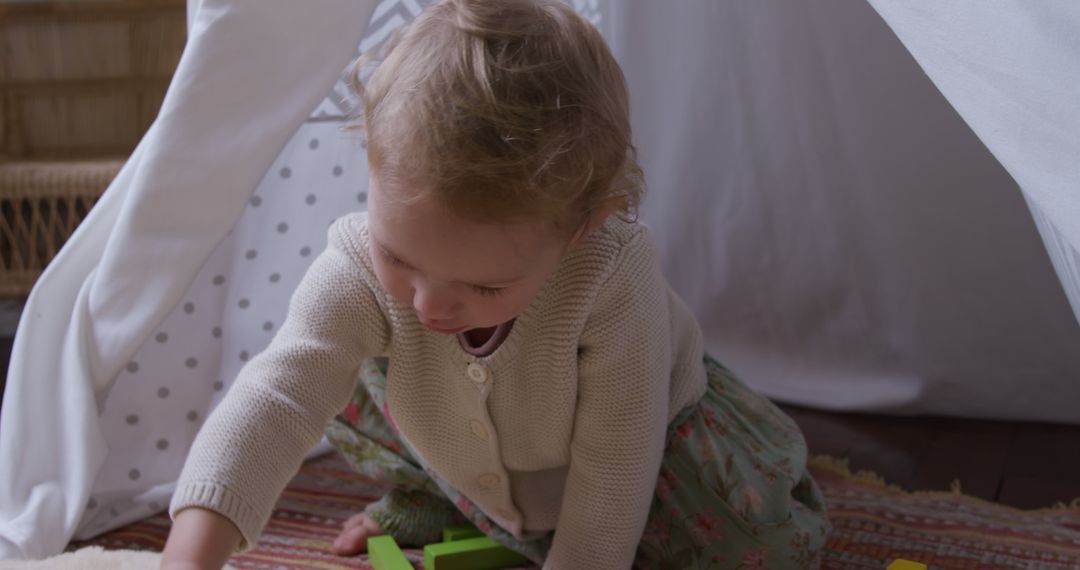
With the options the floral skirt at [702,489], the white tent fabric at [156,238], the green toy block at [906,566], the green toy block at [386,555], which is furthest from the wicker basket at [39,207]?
the green toy block at [906,566]

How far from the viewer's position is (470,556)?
112cm

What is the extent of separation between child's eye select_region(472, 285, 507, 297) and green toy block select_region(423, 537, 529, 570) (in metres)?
0.36

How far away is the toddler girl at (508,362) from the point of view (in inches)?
31.7

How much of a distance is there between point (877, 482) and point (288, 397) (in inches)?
29.0

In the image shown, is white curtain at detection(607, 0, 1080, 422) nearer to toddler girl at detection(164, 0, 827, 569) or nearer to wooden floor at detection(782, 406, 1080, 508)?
wooden floor at detection(782, 406, 1080, 508)

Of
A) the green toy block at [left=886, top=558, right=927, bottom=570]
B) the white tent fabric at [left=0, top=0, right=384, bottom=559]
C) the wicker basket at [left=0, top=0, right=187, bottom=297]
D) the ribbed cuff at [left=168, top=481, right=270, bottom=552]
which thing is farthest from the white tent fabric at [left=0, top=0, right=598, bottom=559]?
the wicker basket at [left=0, top=0, right=187, bottom=297]

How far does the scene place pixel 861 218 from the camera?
1586mm

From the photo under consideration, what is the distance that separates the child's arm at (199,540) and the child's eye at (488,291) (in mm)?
255

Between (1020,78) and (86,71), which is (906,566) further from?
(86,71)

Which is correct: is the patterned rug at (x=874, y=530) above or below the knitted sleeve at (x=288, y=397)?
below

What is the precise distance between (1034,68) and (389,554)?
70 cm

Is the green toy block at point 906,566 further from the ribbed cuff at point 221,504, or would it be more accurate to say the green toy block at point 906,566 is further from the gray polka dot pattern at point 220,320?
the gray polka dot pattern at point 220,320

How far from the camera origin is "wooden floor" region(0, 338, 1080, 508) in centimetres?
135

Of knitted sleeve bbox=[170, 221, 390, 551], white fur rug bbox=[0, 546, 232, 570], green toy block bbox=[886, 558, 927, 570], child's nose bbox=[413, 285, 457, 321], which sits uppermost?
child's nose bbox=[413, 285, 457, 321]
